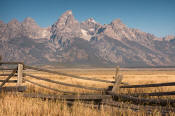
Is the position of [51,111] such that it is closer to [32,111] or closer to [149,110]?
[32,111]

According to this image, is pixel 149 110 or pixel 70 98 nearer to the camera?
pixel 149 110

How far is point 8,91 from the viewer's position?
9.51 metres

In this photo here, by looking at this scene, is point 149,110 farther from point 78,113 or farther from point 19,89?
point 19,89

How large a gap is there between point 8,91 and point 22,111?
391cm

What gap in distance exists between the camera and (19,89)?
9375 mm

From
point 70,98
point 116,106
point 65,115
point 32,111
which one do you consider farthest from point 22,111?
point 116,106

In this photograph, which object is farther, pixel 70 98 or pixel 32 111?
pixel 70 98

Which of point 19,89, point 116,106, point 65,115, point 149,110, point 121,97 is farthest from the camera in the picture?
point 19,89

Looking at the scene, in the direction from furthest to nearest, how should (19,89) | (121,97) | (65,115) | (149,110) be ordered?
(19,89)
(121,97)
(149,110)
(65,115)

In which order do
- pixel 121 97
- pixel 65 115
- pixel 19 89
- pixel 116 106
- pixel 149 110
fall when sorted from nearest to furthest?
pixel 65 115, pixel 149 110, pixel 116 106, pixel 121 97, pixel 19 89

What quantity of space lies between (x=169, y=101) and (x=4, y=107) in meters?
4.81

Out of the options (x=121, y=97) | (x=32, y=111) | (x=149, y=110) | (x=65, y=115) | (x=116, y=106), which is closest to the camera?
(x=65, y=115)

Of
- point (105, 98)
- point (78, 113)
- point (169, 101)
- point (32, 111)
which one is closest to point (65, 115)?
point (78, 113)

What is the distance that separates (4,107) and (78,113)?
2199 mm
